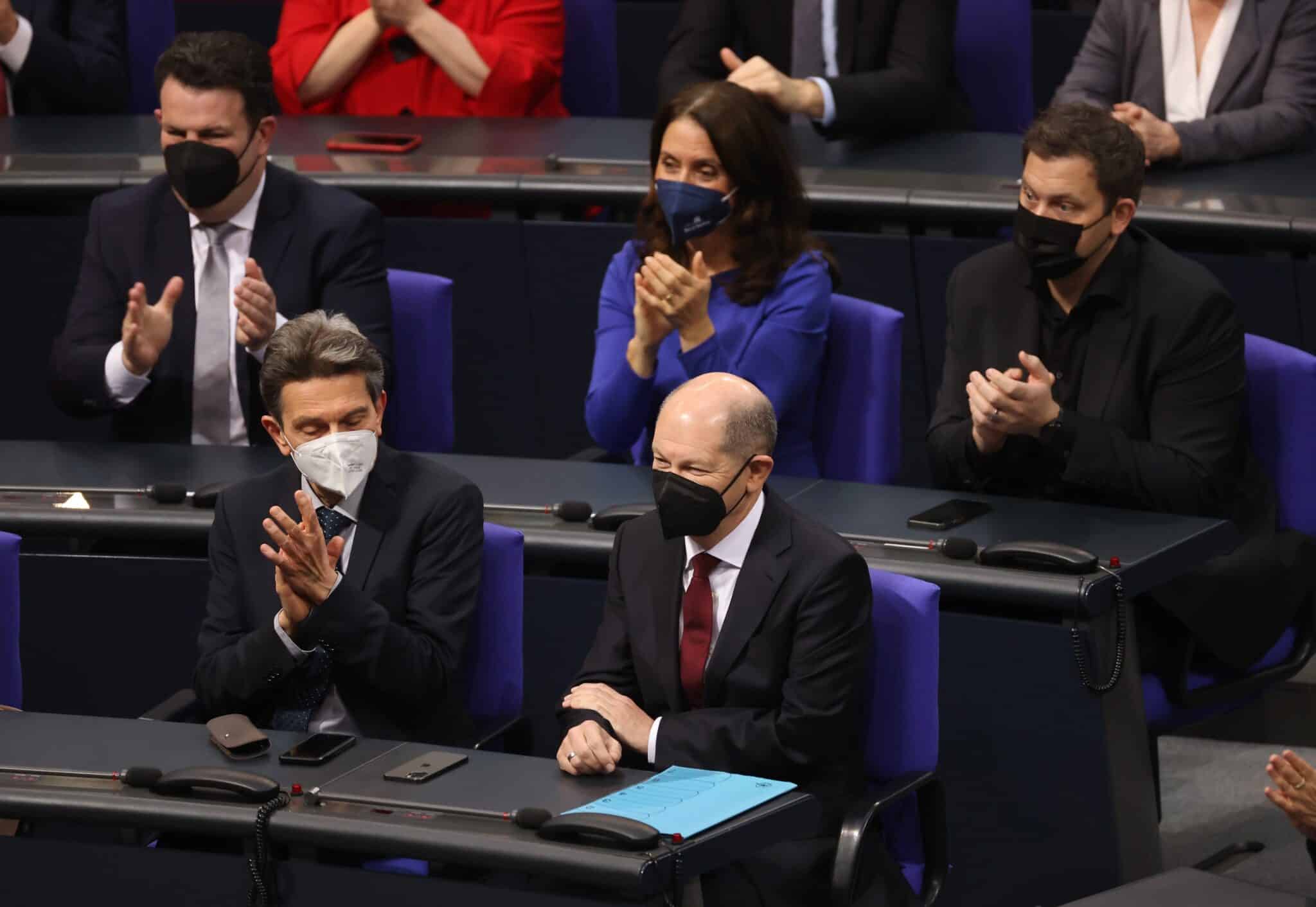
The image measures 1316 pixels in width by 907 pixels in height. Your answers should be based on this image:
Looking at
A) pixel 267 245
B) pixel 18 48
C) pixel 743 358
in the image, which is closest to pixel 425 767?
pixel 743 358

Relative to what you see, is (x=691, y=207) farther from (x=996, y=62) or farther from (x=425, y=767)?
(x=996, y=62)

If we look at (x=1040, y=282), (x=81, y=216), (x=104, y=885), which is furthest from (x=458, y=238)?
(x=104, y=885)

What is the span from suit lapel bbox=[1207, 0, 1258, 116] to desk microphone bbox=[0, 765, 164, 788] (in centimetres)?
259

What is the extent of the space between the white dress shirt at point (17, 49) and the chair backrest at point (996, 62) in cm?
200

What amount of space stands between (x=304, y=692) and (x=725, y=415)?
646 millimetres

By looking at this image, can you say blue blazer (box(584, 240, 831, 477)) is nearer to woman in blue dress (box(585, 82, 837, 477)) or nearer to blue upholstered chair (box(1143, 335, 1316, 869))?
woman in blue dress (box(585, 82, 837, 477))

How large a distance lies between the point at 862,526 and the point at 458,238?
4.66 feet

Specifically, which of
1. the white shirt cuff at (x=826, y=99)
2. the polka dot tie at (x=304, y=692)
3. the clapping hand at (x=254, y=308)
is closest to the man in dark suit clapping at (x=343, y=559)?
the polka dot tie at (x=304, y=692)

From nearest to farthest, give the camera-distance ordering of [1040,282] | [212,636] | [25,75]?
[212,636]
[1040,282]
[25,75]

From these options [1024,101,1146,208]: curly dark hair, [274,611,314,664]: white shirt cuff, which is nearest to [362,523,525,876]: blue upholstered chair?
[274,611,314,664]: white shirt cuff

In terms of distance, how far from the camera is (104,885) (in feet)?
7.26

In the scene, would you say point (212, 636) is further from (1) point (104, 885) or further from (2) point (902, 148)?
(2) point (902, 148)

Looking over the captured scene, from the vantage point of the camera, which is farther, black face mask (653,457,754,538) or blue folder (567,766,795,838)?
black face mask (653,457,754,538)

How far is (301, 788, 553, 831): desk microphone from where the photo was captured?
2.03 metres
